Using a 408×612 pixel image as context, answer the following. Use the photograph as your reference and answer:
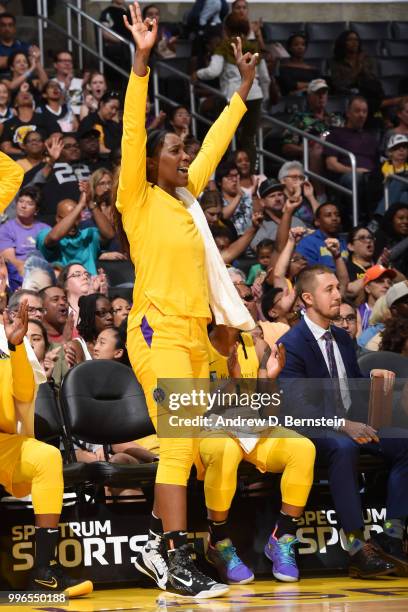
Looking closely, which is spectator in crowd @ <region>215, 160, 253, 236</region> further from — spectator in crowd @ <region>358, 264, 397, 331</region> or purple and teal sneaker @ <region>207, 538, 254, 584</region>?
purple and teal sneaker @ <region>207, 538, 254, 584</region>

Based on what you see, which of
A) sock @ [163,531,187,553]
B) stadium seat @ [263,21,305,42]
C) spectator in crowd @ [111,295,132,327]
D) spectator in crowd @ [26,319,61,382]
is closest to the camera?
sock @ [163,531,187,553]

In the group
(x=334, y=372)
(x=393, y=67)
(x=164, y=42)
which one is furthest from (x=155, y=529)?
(x=393, y=67)

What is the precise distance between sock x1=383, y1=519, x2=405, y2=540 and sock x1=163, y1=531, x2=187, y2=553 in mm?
1356

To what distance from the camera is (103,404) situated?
22.4ft

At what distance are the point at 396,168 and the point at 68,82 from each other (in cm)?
354

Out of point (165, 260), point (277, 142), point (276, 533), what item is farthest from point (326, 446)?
point (277, 142)

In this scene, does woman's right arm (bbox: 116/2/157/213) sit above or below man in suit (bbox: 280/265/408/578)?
above

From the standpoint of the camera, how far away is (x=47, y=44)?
14.6 metres

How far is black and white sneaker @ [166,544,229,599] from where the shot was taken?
5457mm

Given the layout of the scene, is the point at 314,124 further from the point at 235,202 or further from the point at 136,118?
the point at 136,118

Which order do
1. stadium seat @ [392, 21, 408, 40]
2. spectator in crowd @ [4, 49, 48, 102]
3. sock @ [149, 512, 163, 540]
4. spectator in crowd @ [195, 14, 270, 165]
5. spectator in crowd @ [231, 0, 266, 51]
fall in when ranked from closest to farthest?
sock @ [149, 512, 163, 540]
spectator in crowd @ [4, 49, 48, 102]
spectator in crowd @ [195, 14, 270, 165]
spectator in crowd @ [231, 0, 266, 51]
stadium seat @ [392, 21, 408, 40]

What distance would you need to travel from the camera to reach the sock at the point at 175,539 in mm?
5562

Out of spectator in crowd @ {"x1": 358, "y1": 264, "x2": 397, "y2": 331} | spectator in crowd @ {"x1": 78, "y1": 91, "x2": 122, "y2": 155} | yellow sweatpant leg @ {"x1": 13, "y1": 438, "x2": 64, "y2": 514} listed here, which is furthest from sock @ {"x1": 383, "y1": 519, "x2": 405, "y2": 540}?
spectator in crowd @ {"x1": 78, "y1": 91, "x2": 122, "y2": 155}

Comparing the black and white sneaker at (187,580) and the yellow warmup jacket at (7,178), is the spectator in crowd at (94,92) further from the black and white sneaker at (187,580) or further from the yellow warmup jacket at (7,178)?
the black and white sneaker at (187,580)
